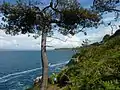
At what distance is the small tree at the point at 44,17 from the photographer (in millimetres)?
14953

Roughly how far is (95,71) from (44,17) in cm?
357

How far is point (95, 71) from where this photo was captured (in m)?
14.6

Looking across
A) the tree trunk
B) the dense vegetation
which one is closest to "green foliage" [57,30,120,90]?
the dense vegetation

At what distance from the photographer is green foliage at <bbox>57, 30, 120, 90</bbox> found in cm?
1237

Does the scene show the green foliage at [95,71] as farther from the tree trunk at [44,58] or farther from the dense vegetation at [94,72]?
the tree trunk at [44,58]

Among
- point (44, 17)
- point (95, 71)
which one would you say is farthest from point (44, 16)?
point (95, 71)

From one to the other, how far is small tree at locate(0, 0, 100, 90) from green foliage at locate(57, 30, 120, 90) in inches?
74.0

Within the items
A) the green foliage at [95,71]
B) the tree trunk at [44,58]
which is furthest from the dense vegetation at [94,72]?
the tree trunk at [44,58]

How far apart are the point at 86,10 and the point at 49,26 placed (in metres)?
1.99

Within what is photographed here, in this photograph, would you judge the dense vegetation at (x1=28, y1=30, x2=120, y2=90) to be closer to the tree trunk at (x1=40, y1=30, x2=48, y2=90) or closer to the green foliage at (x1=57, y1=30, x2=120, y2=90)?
the green foliage at (x1=57, y1=30, x2=120, y2=90)

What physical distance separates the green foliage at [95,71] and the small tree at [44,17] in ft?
6.17

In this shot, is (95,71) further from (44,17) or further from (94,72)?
(44,17)

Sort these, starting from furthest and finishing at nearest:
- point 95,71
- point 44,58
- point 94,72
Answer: point 44,58, point 95,71, point 94,72

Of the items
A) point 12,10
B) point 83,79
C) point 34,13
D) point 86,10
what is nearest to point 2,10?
point 12,10
